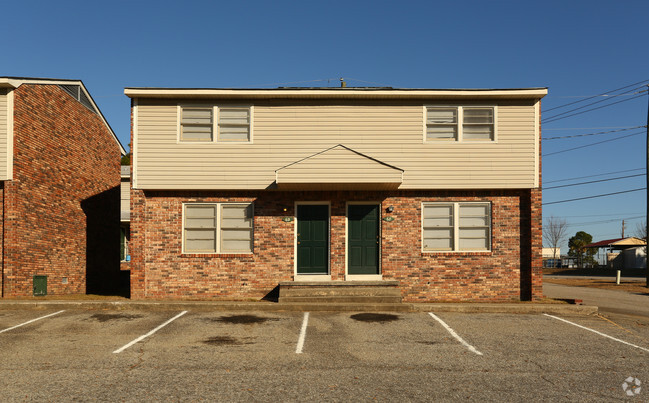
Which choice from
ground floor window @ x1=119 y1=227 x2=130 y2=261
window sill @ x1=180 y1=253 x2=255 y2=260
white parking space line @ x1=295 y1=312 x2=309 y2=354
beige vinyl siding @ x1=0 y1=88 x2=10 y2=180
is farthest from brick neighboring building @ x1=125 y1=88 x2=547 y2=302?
ground floor window @ x1=119 y1=227 x2=130 y2=261

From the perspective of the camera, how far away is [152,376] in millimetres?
6488

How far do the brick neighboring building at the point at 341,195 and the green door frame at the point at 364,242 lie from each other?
0.03m

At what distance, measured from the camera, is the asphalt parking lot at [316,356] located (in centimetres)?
600

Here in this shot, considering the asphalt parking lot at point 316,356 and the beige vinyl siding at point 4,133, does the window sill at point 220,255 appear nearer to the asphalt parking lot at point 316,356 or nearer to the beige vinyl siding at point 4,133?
the asphalt parking lot at point 316,356

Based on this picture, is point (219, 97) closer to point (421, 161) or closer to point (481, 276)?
point (421, 161)

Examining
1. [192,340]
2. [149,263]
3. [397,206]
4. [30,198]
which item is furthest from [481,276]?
[30,198]

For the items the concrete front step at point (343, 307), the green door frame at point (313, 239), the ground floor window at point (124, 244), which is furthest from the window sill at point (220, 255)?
the ground floor window at point (124, 244)

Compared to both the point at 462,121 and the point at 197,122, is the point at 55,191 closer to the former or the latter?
the point at 197,122

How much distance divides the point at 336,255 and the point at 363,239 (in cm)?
92

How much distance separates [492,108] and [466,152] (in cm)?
151

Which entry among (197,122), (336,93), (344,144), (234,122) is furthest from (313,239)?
(197,122)

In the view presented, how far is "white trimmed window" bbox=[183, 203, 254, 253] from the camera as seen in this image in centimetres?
1308

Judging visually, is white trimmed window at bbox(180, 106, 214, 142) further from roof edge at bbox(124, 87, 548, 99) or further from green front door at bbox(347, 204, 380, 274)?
green front door at bbox(347, 204, 380, 274)

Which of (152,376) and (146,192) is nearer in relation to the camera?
(152,376)
